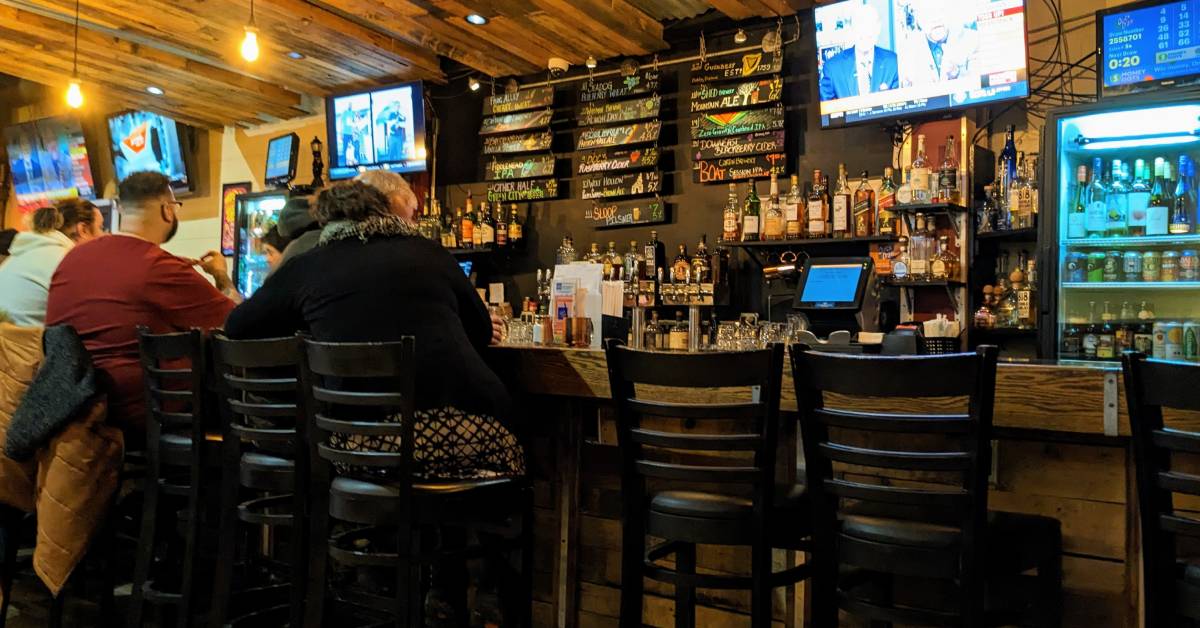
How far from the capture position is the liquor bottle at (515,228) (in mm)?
6109

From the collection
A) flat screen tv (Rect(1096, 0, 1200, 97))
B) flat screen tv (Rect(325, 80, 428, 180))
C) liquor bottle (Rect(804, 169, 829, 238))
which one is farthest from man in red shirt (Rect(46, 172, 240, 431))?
flat screen tv (Rect(1096, 0, 1200, 97))

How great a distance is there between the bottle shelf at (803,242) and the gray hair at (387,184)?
2.38m

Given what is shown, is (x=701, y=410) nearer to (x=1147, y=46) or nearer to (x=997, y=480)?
(x=997, y=480)

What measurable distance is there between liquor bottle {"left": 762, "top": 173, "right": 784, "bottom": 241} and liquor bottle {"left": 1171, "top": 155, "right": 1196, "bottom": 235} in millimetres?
1719

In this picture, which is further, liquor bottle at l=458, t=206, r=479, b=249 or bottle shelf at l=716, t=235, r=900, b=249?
liquor bottle at l=458, t=206, r=479, b=249

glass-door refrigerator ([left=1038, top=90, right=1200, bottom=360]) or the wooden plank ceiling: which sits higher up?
the wooden plank ceiling

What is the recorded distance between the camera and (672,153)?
5.61 meters

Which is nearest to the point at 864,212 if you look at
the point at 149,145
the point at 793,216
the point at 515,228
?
the point at 793,216

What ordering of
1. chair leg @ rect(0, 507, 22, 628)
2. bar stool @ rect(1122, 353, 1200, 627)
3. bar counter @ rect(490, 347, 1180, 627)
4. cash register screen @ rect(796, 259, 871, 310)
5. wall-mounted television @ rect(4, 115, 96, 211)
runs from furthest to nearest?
wall-mounted television @ rect(4, 115, 96, 211), cash register screen @ rect(796, 259, 871, 310), chair leg @ rect(0, 507, 22, 628), bar counter @ rect(490, 347, 1180, 627), bar stool @ rect(1122, 353, 1200, 627)

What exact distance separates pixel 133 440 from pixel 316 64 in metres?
3.55

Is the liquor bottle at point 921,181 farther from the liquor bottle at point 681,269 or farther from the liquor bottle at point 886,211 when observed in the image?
the liquor bottle at point 681,269

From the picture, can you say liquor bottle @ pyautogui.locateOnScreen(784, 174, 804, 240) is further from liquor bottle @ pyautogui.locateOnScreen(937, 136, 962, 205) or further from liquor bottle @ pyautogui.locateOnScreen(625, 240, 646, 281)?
liquor bottle @ pyautogui.locateOnScreen(625, 240, 646, 281)

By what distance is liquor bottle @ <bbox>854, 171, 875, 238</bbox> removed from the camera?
4656 millimetres

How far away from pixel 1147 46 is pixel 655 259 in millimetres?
2598
